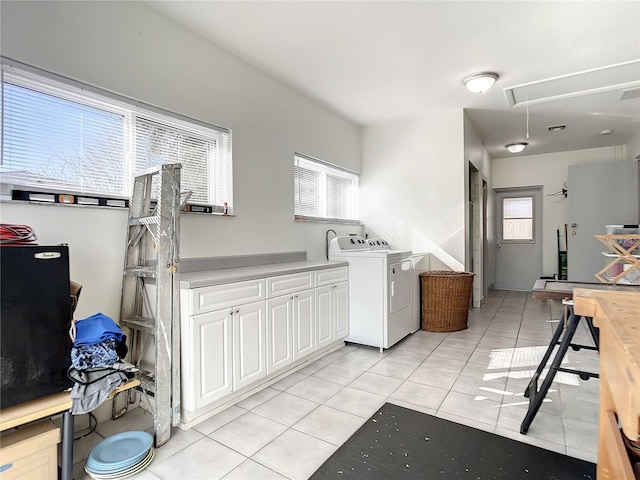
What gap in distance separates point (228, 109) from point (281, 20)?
83cm

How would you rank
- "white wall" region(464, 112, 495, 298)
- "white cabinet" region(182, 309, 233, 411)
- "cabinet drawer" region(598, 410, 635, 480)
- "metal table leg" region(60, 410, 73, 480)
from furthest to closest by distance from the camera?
"white wall" region(464, 112, 495, 298)
"white cabinet" region(182, 309, 233, 411)
"metal table leg" region(60, 410, 73, 480)
"cabinet drawer" region(598, 410, 635, 480)

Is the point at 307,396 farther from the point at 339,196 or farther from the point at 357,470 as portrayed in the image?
the point at 339,196

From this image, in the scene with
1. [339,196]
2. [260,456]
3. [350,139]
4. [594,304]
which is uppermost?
[350,139]

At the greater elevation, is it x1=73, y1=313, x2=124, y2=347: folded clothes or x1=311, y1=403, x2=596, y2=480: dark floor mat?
x1=73, y1=313, x2=124, y2=347: folded clothes

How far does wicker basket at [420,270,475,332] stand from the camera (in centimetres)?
399

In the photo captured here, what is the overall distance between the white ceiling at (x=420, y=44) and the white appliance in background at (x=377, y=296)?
5.98ft

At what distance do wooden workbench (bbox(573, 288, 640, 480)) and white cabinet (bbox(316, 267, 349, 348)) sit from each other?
2.03 metres

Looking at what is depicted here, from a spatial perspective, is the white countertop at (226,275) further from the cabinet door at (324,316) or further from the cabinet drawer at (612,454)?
the cabinet drawer at (612,454)

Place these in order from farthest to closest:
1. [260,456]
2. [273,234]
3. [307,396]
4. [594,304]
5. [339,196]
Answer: [339,196] → [273,234] → [307,396] → [260,456] → [594,304]

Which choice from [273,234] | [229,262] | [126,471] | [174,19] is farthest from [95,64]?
[126,471]

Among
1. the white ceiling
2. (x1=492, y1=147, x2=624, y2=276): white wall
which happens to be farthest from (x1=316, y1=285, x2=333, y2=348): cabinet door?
(x1=492, y1=147, x2=624, y2=276): white wall

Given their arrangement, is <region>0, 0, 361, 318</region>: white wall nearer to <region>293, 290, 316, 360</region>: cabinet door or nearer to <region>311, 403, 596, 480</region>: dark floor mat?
<region>293, 290, 316, 360</region>: cabinet door

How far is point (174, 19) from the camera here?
2.49 meters

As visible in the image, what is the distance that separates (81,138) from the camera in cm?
203
